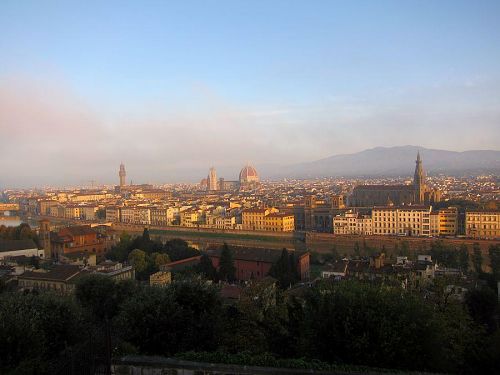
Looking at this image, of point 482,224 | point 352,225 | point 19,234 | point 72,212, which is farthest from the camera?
point 72,212

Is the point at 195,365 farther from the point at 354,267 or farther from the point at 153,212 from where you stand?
the point at 153,212

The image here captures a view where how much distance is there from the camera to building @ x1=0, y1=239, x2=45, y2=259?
23.8 meters

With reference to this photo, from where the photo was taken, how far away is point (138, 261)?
68.7 ft

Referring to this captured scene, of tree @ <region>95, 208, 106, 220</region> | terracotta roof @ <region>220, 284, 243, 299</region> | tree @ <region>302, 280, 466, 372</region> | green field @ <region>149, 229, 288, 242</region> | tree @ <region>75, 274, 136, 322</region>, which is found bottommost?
green field @ <region>149, 229, 288, 242</region>

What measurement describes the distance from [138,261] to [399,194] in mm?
38890

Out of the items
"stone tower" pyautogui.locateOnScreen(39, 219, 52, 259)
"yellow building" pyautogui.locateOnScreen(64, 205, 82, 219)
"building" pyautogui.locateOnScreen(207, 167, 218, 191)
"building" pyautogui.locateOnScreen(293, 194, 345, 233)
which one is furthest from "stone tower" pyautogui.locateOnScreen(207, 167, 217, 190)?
"stone tower" pyautogui.locateOnScreen(39, 219, 52, 259)

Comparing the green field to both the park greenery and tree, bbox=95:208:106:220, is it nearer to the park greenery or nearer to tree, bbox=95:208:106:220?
the park greenery

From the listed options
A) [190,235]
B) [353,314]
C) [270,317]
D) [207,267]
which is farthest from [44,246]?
[353,314]

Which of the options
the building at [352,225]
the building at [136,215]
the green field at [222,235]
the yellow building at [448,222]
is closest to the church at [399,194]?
the yellow building at [448,222]

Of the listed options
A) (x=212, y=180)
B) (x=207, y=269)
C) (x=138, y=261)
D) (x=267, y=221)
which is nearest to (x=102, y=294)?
(x=207, y=269)

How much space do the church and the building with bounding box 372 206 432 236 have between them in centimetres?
1193

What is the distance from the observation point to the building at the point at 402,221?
35875 millimetres

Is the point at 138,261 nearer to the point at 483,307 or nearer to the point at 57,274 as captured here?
the point at 57,274

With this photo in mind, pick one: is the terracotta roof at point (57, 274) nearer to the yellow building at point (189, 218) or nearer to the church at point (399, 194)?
the yellow building at point (189, 218)
